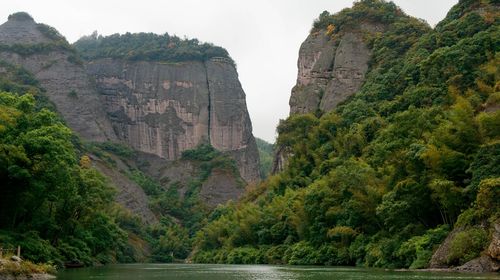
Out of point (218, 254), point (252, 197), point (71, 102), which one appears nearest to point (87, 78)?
point (71, 102)

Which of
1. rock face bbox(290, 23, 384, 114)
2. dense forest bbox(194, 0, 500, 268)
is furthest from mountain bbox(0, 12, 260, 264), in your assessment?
dense forest bbox(194, 0, 500, 268)

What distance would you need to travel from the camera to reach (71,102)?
141875 mm

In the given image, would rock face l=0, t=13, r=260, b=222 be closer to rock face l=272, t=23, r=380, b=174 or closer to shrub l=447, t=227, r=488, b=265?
rock face l=272, t=23, r=380, b=174

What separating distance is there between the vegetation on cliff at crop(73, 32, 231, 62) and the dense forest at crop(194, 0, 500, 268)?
76.7 meters

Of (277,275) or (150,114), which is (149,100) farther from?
(277,275)

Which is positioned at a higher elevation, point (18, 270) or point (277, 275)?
point (18, 270)

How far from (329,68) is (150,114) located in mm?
72073

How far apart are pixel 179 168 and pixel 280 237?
87.7m

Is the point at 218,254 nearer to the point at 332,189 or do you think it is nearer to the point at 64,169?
the point at 332,189

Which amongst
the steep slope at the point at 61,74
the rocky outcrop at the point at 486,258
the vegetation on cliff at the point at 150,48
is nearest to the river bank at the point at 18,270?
the rocky outcrop at the point at 486,258

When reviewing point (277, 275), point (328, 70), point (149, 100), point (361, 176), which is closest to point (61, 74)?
point (149, 100)

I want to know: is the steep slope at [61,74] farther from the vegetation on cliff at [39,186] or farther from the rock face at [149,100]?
the vegetation on cliff at [39,186]

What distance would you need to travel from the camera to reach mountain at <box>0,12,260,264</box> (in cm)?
12525

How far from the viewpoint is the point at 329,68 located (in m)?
101
